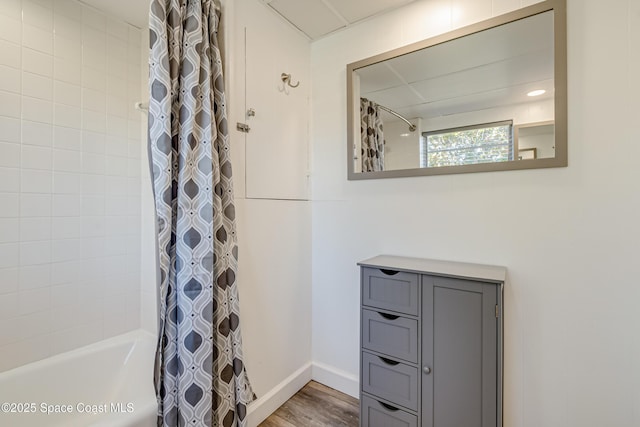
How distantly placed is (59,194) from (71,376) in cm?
95

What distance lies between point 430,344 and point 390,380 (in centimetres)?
29

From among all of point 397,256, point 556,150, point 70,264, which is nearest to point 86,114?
point 70,264

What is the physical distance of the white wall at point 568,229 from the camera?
114cm

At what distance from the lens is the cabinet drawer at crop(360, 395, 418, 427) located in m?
1.32

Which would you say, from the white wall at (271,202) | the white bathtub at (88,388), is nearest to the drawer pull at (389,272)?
the white wall at (271,202)

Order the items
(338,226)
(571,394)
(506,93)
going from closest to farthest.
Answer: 1. (571,394)
2. (506,93)
3. (338,226)

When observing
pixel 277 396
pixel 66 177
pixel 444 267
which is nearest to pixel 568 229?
pixel 444 267

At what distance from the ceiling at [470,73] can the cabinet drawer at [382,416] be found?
5.04ft

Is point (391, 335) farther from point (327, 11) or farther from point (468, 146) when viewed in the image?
point (327, 11)

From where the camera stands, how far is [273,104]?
1.73 m

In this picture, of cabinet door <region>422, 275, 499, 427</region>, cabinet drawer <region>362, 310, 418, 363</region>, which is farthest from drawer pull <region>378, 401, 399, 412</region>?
cabinet drawer <region>362, 310, 418, 363</region>

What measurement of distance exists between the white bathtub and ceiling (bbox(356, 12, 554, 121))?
78.3 inches

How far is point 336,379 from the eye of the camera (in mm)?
1875

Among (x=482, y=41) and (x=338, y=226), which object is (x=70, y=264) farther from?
(x=482, y=41)
